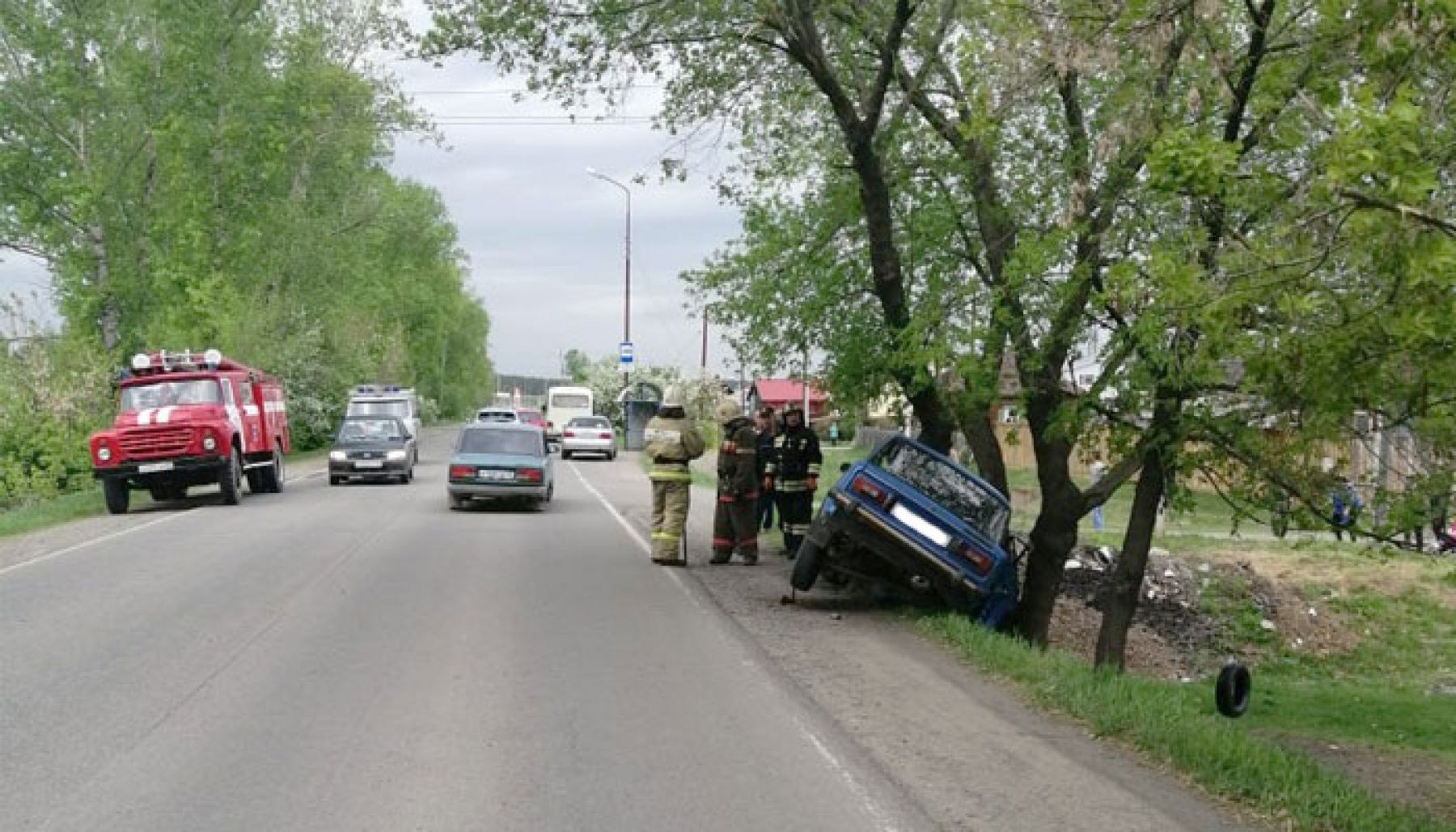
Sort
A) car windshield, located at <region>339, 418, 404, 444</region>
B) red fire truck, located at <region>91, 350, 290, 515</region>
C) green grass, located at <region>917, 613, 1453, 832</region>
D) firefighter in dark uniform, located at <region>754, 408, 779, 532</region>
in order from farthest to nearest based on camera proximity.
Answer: car windshield, located at <region>339, 418, 404, 444</region>, red fire truck, located at <region>91, 350, 290, 515</region>, firefighter in dark uniform, located at <region>754, 408, 779, 532</region>, green grass, located at <region>917, 613, 1453, 832</region>

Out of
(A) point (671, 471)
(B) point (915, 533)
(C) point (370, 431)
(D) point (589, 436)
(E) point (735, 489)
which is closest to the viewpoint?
(B) point (915, 533)

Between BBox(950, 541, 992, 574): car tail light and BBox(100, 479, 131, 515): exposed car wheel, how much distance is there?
16.2m

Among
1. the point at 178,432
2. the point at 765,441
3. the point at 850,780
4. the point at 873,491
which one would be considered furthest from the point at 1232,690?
the point at 178,432

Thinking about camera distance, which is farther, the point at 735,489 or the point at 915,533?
the point at 735,489

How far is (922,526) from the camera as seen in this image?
12.0 m

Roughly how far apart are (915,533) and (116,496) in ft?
52.9

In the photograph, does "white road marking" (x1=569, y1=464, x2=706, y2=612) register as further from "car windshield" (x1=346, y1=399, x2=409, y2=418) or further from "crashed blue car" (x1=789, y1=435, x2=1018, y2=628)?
"car windshield" (x1=346, y1=399, x2=409, y2=418)

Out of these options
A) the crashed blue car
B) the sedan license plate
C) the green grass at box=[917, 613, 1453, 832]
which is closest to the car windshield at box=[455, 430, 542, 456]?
the crashed blue car

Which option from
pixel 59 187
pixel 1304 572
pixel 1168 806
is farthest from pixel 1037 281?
pixel 59 187

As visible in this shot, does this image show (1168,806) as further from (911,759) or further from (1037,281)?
(1037,281)

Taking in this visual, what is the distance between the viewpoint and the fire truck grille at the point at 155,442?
74.6 feet

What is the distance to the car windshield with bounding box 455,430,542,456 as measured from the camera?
23.8 m

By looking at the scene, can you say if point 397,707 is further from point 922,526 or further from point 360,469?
point 360,469

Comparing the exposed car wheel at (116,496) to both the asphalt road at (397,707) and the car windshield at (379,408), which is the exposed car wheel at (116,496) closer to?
the asphalt road at (397,707)
